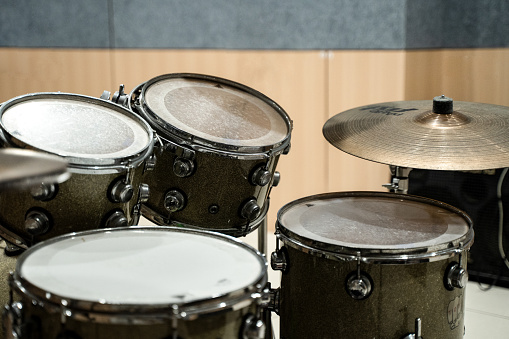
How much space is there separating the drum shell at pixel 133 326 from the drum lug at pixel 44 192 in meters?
0.30

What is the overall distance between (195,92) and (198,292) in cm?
93

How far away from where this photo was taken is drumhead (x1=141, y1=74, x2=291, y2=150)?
4.85 ft

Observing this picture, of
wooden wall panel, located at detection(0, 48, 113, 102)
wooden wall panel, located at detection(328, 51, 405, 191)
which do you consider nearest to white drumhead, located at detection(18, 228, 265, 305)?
wooden wall panel, located at detection(328, 51, 405, 191)

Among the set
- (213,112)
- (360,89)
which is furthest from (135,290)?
(360,89)

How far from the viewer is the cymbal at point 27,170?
697mm

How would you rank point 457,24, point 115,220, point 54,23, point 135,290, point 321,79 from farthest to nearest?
point 54,23, point 321,79, point 457,24, point 115,220, point 135,290

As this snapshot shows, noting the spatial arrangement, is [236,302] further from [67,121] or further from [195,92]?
[195,92]

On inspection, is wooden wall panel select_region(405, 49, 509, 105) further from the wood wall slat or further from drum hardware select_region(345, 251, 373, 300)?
drum hardware select_region(345, 251, 373, 300)

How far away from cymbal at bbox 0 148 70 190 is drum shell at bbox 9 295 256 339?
0.71ft

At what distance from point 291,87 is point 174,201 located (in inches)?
57.6

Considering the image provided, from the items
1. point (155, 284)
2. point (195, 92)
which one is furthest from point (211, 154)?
point (155, 284)

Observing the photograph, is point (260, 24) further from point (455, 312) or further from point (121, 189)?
point (455, 312)

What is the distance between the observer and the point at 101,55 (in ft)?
10.5

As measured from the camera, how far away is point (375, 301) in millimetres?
1176
